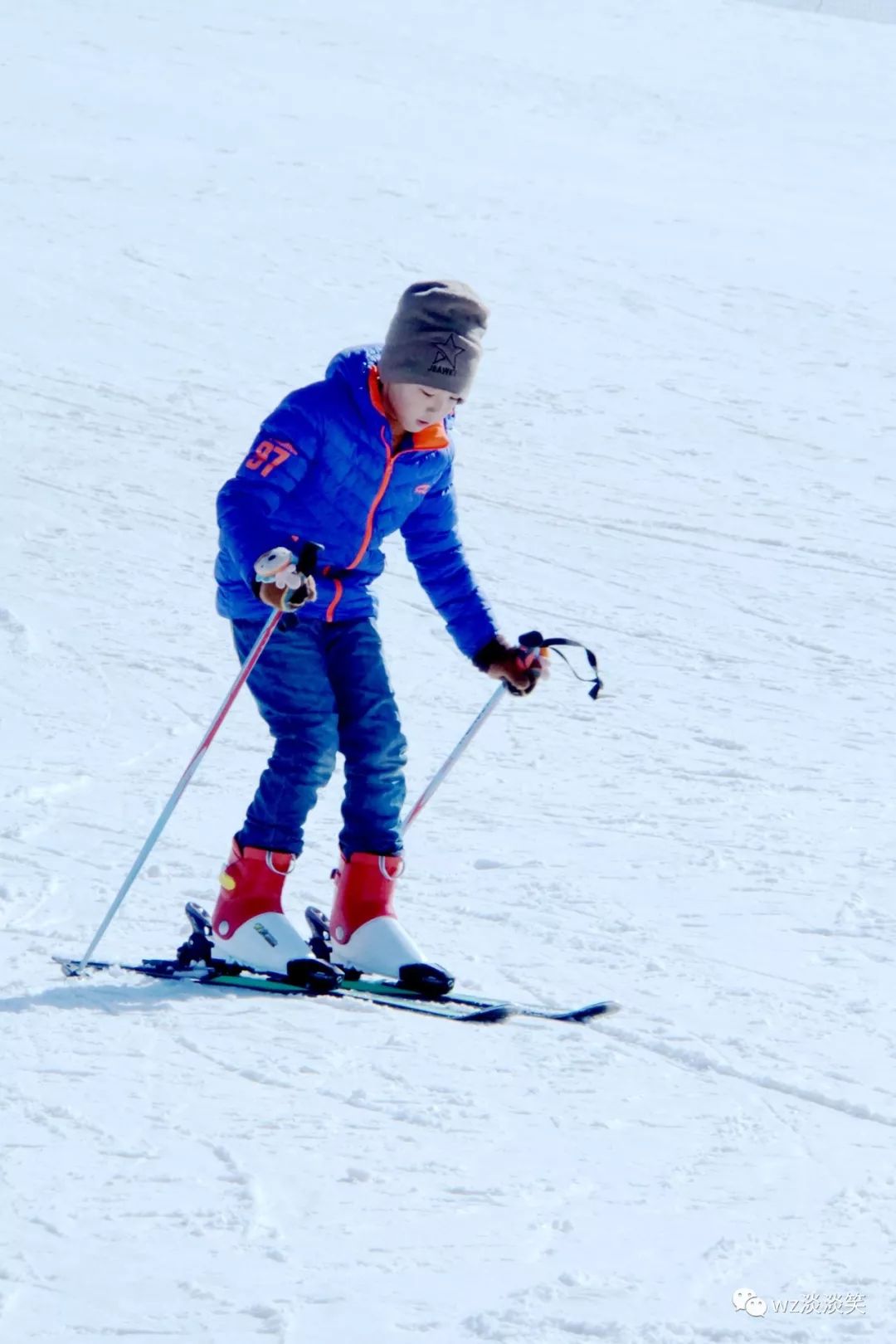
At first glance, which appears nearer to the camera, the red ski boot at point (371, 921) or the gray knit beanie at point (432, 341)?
the gray knit beanie at point (432, 341)

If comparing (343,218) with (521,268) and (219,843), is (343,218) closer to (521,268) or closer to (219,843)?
(521,268)

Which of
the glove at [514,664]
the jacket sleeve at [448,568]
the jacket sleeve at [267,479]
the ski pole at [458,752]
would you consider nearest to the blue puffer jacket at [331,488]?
the jacket sleeve at [267,479]

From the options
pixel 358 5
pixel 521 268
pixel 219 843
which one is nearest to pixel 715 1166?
pixel 219 843

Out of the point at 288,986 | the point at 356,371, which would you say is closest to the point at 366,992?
the point at 288,986

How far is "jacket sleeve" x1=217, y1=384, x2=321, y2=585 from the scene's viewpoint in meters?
3.54

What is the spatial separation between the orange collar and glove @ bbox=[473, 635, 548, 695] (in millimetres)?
490

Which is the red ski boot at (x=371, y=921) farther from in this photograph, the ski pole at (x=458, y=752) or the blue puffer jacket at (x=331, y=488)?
the blue puffer jacket at (x=331, y=488)

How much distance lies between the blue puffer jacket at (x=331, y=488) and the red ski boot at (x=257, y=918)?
21.7 inches

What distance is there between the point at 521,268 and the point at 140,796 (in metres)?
8.38

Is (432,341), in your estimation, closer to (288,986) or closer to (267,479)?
(267,479)

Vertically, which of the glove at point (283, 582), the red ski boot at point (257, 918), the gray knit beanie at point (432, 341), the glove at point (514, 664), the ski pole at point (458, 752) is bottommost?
the red ski boot at point (257, 918)

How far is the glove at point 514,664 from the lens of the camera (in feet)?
12.8

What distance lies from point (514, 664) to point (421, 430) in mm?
587

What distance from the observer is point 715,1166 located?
2914 millimetres
